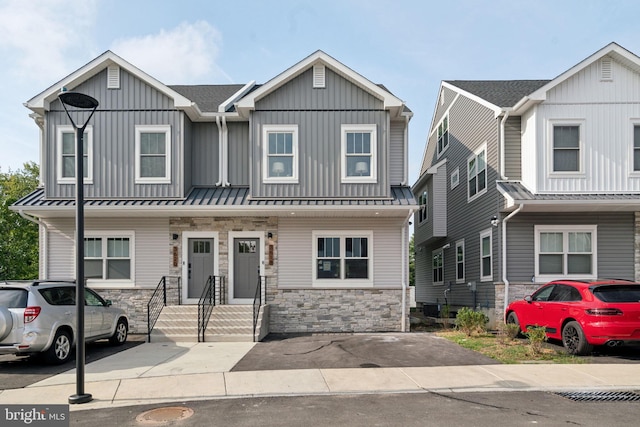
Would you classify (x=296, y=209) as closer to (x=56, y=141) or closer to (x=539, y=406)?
(x=56, y=141)

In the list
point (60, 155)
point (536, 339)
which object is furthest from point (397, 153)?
point (60, 155)

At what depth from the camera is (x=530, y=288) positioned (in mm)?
14734

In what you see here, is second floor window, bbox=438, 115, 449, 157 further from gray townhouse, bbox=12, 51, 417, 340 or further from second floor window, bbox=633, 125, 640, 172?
second floor window, bbox=633, 125, 640, 172

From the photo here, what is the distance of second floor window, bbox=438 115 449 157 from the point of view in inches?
857

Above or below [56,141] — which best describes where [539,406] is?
below

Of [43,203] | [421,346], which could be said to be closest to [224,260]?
[43,203]

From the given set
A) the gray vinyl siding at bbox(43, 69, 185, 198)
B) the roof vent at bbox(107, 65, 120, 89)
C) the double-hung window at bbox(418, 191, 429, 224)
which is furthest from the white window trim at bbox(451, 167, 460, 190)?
the roof vent at bbox(107, 65, 120, 89)

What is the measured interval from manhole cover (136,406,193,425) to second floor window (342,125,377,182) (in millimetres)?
9066

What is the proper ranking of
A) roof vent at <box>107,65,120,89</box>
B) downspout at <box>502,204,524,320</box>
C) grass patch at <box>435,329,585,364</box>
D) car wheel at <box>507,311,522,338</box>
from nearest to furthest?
grass patch at <box>435,329,585,364</box>
car wheel at <box>507,311,522,338</box>
downspout at <box>502,204,524,320</box>
roof vent at <box>107,65,120,89</box>

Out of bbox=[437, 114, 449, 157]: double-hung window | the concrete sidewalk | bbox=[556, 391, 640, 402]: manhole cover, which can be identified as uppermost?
bbox=[437, 114, 449, 157]: double-hung window

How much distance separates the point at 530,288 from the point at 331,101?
7.86 m

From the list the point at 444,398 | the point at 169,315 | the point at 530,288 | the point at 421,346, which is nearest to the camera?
the point at 444,398

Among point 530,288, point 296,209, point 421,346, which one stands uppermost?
point 296,209

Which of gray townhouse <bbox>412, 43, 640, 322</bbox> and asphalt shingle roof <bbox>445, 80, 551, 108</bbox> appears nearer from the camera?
gray townhouse <bbox>412, 43, 640, 322</bbox>
